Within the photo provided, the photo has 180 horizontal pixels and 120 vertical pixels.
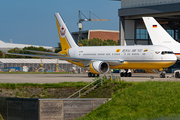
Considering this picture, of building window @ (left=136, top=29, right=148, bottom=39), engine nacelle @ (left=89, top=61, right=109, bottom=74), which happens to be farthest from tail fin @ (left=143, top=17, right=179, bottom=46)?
building window @ (left=136, top=29, right=148, bottom=39)

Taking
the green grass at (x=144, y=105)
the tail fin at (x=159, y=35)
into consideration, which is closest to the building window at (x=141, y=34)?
the tail fin at (x=159, y=35)

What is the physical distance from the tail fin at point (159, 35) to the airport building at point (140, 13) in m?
11.7

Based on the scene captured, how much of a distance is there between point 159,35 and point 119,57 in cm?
830

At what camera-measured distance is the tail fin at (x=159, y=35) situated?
3894cm

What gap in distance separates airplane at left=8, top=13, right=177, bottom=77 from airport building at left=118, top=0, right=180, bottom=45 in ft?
65.8

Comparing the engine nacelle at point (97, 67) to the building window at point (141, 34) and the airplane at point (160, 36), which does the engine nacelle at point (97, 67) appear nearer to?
the airplane at point (160, 36)

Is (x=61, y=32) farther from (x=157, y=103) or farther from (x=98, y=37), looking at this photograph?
(x=98, y=37)

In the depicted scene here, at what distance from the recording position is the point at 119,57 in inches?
1394

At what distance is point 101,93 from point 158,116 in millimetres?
7101

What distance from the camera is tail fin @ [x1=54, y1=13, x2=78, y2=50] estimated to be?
41731 millimetres

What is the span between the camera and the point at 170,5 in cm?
5197

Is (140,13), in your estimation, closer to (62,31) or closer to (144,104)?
(62,31)

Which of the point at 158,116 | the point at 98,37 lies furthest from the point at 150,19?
the point at 98,37

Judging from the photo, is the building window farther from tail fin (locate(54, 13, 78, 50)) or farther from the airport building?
tail fin (locate(54, 13, 78, 50))
